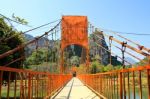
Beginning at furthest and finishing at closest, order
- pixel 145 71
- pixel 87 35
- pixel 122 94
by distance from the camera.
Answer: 1. pixel 87 35
2. pixel 122 94
3. pixel 145 71

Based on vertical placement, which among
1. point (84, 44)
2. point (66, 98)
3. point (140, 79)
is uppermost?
point (84, 44)

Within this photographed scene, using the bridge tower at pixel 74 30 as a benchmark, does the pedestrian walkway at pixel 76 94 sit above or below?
below

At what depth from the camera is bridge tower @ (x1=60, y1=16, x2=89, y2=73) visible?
29.9 metres

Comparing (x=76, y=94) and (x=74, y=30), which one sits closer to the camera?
(x=76, y=94)

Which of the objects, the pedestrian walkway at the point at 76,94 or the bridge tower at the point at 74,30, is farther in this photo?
the bridge tower at the point at 74,30

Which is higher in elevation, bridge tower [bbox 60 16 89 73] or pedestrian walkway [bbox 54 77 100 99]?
bridge tower [bbox 60 16 89 73]

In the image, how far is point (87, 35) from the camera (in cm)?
3234

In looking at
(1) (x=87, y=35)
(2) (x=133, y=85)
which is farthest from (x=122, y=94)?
(1) (x=87, y=35)

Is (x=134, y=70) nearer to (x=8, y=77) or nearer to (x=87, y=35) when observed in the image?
(x=8, y=77)

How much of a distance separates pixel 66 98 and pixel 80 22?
1723 cm

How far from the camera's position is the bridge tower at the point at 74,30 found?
29859 millimetres

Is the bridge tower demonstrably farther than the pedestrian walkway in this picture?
Yes

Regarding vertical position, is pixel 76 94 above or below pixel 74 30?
below

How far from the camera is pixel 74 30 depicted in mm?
30781
